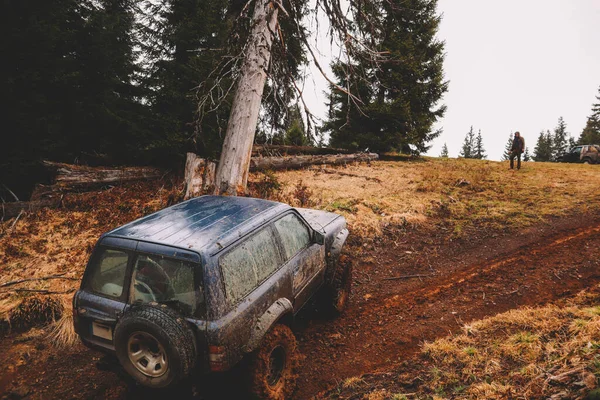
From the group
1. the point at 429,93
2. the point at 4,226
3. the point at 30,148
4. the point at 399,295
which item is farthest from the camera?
the point at 429,93

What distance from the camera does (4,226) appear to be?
6410 mm

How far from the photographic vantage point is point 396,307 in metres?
4.89

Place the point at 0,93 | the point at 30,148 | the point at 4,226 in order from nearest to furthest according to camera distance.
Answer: the point at 4,226
the point at 0,93
the point at 30,148

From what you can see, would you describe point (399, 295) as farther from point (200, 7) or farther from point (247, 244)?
point (200, 7)

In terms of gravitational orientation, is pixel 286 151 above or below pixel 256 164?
above

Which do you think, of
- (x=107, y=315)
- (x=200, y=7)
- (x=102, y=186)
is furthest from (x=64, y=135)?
(x=107, y=315)

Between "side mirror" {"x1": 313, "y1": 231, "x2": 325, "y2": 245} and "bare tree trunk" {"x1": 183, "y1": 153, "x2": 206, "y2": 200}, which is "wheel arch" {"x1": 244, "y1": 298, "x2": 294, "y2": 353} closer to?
"side mirror" {"x1": 313, "y1": 231, "x2": 325, "y2": 245}

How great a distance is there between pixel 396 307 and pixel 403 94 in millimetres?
14295

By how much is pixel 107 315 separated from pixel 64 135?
9.58 metres

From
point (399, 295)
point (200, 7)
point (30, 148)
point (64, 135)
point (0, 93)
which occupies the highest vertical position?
point (200, 7)

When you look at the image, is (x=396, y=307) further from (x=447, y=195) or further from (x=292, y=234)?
(x=447, y=195)

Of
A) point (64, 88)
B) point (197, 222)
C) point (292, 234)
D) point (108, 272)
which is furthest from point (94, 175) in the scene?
point (292, 234)

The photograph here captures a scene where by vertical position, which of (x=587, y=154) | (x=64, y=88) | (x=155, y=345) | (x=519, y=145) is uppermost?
(x=64, y=88)

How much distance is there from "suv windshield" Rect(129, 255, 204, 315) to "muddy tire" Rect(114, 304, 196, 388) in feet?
0.43
